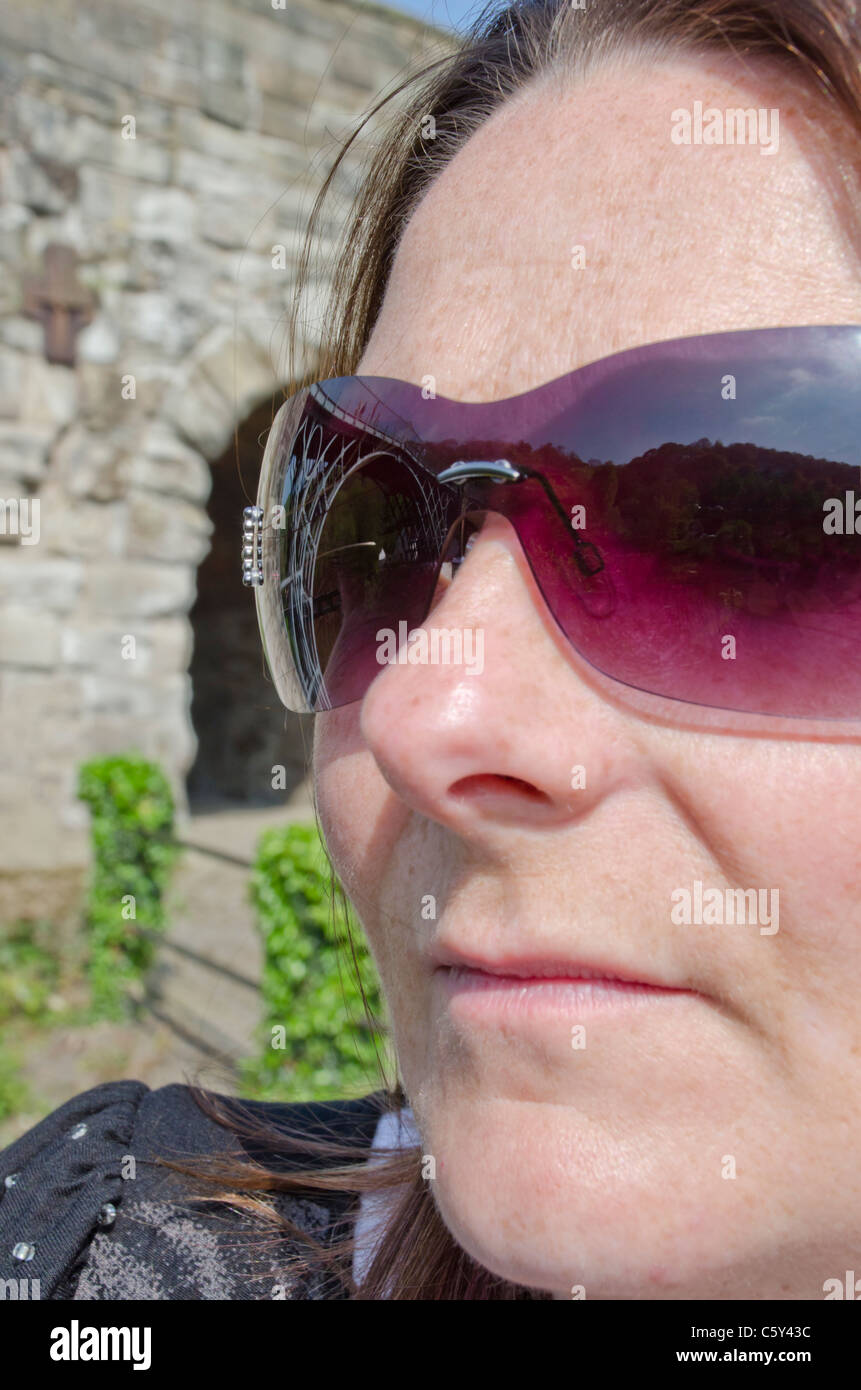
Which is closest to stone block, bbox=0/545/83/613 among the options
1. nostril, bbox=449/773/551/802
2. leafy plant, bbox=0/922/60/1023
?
leafy plant, bbox=0/922/60/1023

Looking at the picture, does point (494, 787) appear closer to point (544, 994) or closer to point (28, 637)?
point (544, 994)

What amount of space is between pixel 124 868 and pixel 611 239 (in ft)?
18.1

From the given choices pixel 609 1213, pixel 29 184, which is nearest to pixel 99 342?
pixel 29 184

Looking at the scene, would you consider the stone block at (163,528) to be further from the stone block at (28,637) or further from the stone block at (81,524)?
the stone block at (28,637)

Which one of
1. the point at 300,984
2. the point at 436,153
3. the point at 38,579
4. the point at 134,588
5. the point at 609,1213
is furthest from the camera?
the point at 134,588

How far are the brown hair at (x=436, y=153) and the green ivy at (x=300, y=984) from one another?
8.70ft

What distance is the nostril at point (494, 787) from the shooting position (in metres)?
0.82

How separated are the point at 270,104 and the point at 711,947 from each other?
269 inches

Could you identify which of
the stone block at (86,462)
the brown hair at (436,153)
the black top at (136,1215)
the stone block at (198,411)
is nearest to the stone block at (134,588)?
the stone block at (86,462)

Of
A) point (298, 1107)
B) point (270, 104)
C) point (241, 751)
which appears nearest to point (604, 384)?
point (298, 1107)

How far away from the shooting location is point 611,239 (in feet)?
2.83

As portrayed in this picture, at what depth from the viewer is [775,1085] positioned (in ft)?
2.41

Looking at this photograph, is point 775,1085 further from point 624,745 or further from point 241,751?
point 241,751

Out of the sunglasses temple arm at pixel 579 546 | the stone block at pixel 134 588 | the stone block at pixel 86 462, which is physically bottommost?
the sunglasses temple arm at pixel 579 546
